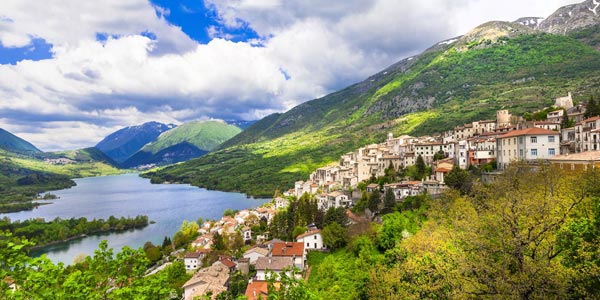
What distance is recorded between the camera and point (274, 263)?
43.8 m

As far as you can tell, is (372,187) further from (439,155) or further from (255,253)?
(255,253)

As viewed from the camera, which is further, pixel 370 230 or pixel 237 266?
pixel 237 266

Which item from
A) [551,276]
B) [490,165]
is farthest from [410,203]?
[551,276]

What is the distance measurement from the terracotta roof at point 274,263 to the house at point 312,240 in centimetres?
614

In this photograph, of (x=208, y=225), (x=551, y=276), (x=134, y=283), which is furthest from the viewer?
(x=208, y=225)

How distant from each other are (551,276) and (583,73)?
190008mm

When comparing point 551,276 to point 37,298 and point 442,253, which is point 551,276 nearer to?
point 442,253

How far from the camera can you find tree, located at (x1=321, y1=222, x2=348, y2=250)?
46.2m

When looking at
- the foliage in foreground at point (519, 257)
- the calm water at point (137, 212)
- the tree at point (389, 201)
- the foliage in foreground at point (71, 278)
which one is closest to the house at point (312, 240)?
the tree at point (389, 201)

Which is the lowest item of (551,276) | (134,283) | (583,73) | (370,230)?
(370,230)

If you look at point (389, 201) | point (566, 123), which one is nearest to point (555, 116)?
point (566, 123)

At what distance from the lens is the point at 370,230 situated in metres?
42.2

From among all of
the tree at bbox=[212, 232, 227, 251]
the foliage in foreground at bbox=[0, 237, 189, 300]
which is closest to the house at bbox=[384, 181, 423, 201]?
the tree at bbox=[212, 232, 227, 251]

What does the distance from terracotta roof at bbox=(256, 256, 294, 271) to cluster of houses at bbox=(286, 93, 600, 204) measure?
17.5 m
